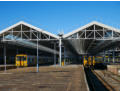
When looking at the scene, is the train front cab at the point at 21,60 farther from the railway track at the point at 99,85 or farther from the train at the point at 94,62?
the railway track at the point at 99,85

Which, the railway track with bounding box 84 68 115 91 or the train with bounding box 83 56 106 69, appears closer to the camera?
the railway track with bounding box 84 68 115 91

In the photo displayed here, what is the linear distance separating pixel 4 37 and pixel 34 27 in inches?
312

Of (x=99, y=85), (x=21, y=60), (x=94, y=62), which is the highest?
(x=21, y=60)

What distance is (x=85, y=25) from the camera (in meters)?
37.3

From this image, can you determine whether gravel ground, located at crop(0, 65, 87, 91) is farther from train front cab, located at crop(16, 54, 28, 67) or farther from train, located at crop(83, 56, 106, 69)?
train, located at crop(83, 56, 106, 69)

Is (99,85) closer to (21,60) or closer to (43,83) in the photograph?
(43,83)

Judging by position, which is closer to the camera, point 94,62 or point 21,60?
point 94,62

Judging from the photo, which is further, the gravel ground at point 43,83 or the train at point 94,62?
the train at point 94,62

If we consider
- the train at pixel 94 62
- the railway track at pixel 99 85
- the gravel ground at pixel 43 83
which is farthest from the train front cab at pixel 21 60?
the railway track at pixel 99 85

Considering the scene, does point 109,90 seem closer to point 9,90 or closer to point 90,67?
point 9,90

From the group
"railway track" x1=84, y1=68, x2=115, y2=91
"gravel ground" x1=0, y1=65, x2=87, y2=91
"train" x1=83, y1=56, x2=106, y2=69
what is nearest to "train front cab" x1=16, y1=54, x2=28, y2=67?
"train" x1=83, y1=56, x2=106, y2=69

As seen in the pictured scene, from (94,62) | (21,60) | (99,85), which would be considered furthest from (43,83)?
(94,62)

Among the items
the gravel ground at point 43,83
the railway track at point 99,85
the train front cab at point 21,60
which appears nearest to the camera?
A: the gravel ground at point 43,83

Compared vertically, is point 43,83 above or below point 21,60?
below
